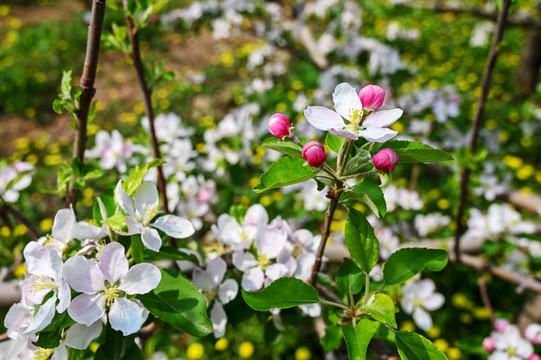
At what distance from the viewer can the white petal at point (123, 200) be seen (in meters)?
0.74

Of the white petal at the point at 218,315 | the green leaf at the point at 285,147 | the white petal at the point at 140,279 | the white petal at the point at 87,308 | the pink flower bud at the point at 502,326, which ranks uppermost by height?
the green leaf at the point at 285,147

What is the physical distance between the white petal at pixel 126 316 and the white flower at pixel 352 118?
456mm

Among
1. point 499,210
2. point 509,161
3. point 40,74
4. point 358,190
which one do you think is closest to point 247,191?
point 499,210

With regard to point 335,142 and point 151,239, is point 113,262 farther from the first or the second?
point 335,142

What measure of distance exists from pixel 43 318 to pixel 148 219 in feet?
0.81

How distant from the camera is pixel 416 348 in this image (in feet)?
2.17

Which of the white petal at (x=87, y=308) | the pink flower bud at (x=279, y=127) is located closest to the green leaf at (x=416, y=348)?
the pink flower bud at (x=279, y=127)

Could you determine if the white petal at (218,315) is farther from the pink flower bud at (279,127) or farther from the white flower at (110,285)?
the pink flower bud at (279,127)

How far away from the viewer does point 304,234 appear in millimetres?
979

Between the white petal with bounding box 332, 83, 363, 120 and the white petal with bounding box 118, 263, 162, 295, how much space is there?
1.46 feet

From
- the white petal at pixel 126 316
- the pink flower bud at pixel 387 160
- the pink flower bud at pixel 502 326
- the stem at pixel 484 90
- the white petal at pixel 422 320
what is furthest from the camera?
the pink flower bud at pixel 502 326

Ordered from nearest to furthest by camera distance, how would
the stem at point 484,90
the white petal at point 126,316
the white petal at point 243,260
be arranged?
the white petal at point 126,316, the white petal at point 243,260, the stem at point 484,90

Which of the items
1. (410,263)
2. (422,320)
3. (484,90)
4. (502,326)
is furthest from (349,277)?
(502,326)

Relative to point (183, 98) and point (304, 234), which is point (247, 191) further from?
point (183, 98)
